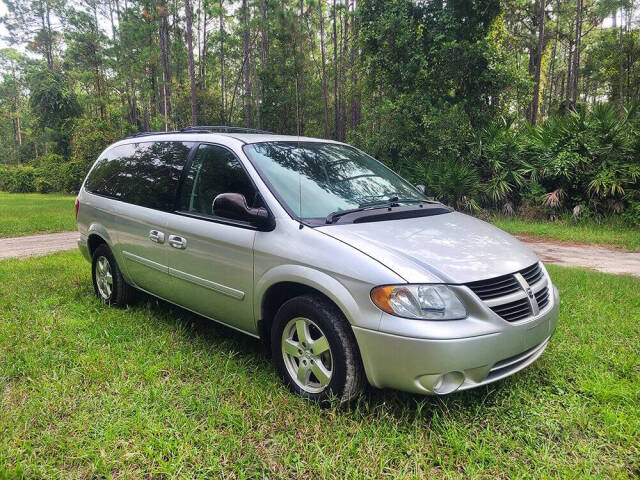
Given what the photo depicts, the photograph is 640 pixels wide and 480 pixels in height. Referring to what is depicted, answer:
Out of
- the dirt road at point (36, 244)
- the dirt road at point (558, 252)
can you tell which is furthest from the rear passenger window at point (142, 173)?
the dirt road at point (558, 252)

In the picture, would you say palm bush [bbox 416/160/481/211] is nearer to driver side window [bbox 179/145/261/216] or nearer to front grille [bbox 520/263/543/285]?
driver side window [bbox 179/145/261/216]

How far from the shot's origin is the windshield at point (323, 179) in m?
3.16

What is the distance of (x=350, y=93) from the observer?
745 inches

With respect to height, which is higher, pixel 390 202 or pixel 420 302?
pixel 390 202

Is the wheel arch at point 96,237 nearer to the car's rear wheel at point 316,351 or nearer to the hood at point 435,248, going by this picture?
the car's rear wheel at point 316,351

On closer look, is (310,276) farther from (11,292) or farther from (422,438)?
(11,292)

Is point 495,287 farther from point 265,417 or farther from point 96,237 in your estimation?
point 96,237

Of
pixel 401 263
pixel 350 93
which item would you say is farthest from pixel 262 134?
pixel 350 93

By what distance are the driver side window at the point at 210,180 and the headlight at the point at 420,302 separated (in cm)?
128

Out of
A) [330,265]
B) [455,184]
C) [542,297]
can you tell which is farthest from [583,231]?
[330,265]

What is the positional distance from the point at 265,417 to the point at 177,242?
1.60m

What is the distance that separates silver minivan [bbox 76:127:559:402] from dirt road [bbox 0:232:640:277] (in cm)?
459

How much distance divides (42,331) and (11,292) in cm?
176

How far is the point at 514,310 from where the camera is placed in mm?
2592
